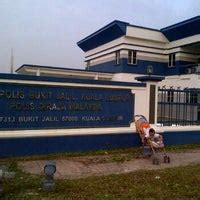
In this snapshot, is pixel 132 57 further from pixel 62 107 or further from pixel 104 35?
pixel 62 107

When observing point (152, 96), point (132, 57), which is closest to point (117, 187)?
point (152, 96)

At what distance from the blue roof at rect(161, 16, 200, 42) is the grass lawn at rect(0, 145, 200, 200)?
62.5 ft

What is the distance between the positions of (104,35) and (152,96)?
1838cm

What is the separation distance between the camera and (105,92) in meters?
10.1

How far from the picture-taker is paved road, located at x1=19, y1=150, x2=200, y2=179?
24.0ft

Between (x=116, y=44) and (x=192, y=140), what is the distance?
16095 millimetres

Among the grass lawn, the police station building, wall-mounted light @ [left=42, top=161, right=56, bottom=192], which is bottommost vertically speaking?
the grass lawn

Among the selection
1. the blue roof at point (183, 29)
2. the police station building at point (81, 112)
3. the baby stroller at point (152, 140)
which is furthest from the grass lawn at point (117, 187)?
the blue roof at point (183, 29)

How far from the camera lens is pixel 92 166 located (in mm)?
8047

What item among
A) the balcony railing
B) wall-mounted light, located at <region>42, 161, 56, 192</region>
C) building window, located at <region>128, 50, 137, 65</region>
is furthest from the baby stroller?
building window, located at <region>128, 50, 137, 65</region>

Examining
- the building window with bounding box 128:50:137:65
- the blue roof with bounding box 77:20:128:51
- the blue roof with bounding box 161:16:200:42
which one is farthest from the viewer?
the building window with bounding box 128:50:137:65

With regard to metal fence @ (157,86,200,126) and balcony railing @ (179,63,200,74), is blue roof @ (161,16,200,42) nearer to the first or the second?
balcony railing @ (179,63,200,74)

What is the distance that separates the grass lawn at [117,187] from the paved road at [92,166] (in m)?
0.45

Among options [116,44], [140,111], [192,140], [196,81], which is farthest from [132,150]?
[116,44]
